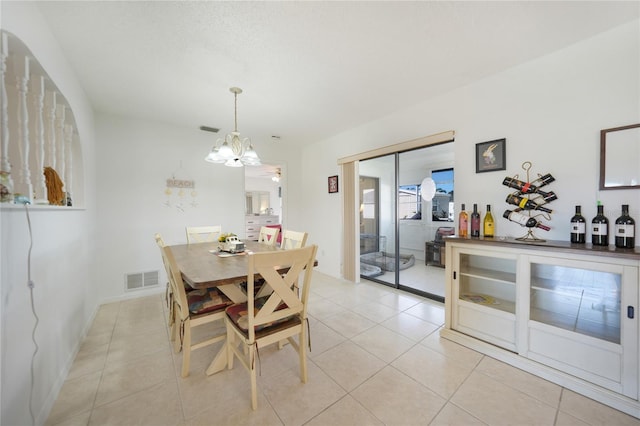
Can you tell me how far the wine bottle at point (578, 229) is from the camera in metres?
1.71

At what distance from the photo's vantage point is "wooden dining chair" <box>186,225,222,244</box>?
3209mm

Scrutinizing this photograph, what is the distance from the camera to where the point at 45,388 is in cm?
141

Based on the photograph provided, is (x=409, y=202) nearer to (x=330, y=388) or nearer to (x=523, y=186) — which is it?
(x=523, y=186)

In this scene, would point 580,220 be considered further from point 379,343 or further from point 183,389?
point 183,389

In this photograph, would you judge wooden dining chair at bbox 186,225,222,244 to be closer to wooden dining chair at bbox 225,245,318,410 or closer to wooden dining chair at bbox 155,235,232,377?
wooden dining chair at bbox 155,235,232,377

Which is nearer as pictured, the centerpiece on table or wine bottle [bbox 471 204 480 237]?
wine bottle [bbox 471 204 480 237]

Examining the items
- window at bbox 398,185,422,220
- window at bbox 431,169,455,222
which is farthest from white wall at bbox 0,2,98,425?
window at bbox 431,169,455,222

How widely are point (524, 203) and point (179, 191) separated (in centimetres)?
421

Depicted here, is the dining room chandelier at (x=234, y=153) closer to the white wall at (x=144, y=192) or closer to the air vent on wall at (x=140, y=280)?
the white wall at (x=144, y=192)

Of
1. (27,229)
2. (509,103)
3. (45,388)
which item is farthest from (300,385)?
(509,103)

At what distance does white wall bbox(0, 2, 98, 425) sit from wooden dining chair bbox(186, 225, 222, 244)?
3.53 feet

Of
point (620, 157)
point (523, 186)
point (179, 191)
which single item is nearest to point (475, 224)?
point (523, 186)

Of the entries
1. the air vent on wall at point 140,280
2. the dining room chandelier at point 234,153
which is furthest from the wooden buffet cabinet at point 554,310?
the air vent on wall at point 140,280

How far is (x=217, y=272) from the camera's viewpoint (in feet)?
5.38
